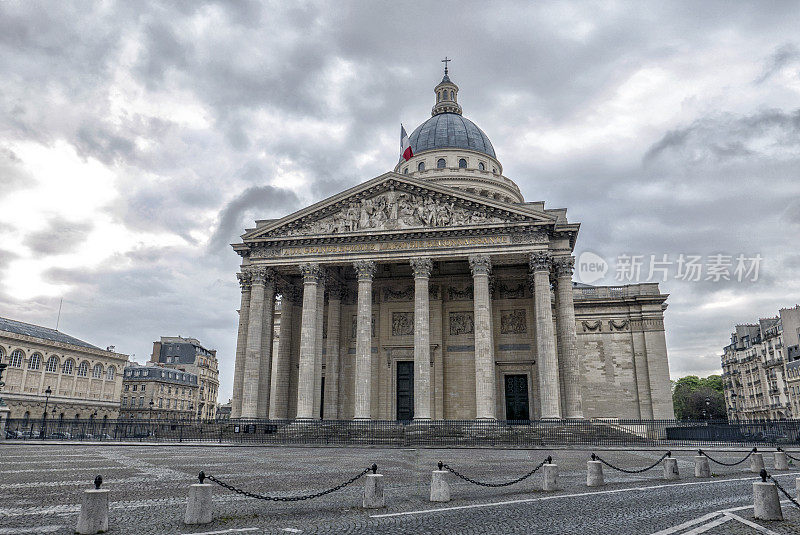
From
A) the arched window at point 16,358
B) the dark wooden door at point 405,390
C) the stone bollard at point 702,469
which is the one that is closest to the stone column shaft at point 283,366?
the dark wooden door at point 405,390

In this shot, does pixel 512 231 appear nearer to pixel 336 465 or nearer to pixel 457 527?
pixel 336 465

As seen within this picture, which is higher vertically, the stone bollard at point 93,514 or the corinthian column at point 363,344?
the corinthian column at point 363,344

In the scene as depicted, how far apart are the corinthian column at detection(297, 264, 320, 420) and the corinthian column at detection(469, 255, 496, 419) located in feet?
33.1

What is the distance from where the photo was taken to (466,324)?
136 feet

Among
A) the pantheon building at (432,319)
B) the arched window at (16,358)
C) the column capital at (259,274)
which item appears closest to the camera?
the pantheon building at (432,319)

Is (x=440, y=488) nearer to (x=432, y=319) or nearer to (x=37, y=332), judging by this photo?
(x=432, y=319)

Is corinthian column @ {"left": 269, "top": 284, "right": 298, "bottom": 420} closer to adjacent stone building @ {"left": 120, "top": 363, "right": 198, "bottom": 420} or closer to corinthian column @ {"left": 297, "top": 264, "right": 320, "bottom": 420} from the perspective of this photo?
corinthian column @ {"left": 297, "top": 264, "right": 320, "bottom": 420}

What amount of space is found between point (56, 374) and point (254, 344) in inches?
1622

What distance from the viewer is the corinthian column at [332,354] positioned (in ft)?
133

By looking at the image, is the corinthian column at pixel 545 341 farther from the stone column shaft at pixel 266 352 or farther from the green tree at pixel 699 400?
the green tree at pixel 699 400

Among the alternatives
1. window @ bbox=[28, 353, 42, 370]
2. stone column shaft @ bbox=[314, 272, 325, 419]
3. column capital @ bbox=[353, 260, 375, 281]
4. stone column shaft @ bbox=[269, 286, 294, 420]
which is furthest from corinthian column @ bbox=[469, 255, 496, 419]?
window @ bbox=[28, 353, 42, 370]

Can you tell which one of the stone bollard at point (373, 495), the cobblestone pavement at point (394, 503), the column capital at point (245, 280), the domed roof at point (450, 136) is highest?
the domed roof at point (450, 136)

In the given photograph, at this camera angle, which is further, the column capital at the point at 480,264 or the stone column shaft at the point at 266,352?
the stone column shaft at the point at 266,352

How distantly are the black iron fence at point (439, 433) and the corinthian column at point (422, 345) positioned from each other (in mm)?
1776
